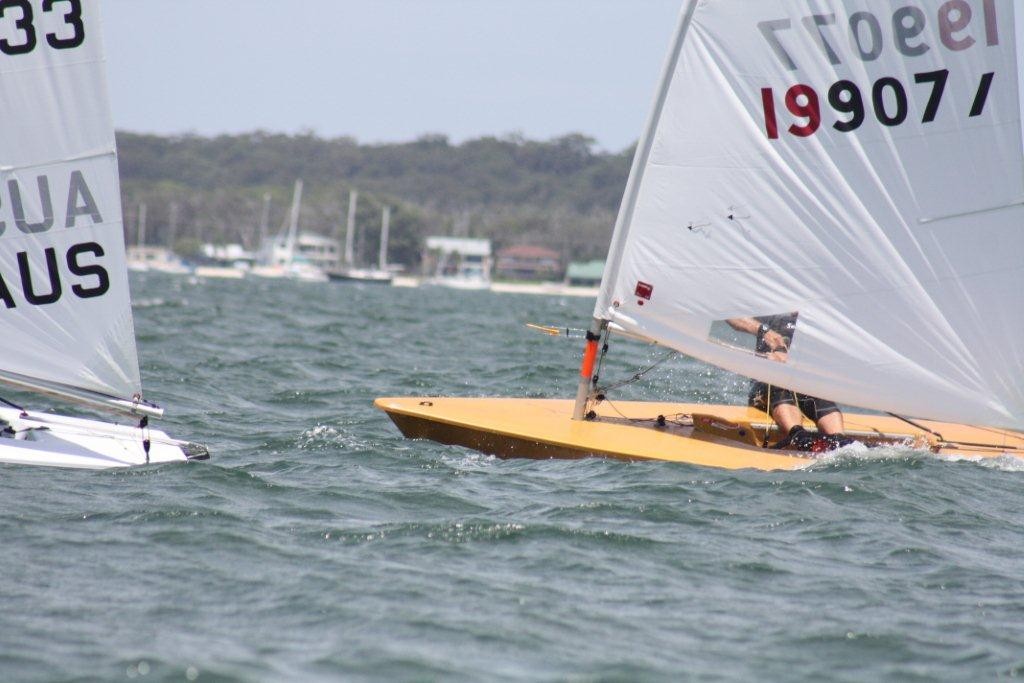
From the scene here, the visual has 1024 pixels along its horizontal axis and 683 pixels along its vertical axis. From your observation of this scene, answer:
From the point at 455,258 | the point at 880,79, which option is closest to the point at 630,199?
the point at 880,79

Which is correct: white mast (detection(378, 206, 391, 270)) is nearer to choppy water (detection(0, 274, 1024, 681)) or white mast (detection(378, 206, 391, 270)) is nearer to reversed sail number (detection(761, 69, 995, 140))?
reversed sail number (detection(761, 69, 995, 140))

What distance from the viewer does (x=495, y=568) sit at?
18.5 feet

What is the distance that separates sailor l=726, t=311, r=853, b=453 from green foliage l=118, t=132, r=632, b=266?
94808mm

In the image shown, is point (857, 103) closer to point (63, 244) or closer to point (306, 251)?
point (63, 244)

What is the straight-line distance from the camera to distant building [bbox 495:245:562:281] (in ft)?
332

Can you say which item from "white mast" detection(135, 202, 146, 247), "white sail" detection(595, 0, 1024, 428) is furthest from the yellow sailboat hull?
"white mast" detection(135, 202, 146, 247)

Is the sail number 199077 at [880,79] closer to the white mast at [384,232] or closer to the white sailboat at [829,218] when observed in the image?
the white sailboat at [829,218]

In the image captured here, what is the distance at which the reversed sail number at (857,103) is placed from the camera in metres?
8.01

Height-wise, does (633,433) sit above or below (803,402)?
below

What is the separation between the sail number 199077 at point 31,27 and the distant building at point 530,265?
93.6m

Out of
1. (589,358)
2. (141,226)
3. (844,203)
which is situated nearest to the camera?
(844,203)

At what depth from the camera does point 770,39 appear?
8062 mm

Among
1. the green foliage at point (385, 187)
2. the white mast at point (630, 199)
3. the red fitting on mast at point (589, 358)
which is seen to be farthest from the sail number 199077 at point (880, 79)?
the green foliage at point (385, 187)

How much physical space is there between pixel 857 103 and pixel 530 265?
308ft
